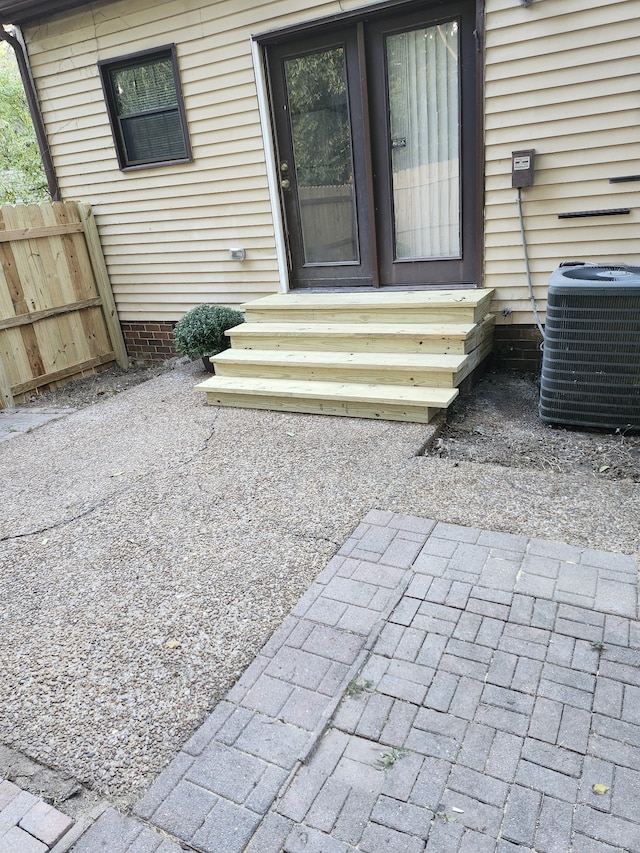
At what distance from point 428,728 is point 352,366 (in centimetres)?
270

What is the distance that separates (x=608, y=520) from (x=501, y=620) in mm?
874

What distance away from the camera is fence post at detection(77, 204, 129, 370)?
604 cm

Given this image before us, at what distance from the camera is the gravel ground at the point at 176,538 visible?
181cm

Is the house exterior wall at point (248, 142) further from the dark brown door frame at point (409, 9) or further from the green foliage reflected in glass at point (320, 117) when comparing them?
the green foliage reflected in glass at point (320, 117)

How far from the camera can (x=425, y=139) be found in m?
4.52

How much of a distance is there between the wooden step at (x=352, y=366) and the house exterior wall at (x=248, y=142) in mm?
1086

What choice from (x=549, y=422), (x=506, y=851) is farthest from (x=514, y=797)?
(x=549, y=422)

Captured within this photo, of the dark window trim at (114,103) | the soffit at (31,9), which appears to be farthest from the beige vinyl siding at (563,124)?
the soffit at (31,9)

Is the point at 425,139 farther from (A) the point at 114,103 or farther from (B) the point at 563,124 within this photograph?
(A) the point at 114,103

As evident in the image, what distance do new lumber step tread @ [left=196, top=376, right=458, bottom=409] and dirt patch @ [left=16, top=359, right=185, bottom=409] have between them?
155 centimetres

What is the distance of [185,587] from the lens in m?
2.37

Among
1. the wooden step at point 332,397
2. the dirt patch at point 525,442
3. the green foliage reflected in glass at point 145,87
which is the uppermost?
the green foliage reflected in glass at point 145,87

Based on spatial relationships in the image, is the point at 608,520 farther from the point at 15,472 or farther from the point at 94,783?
the point at 15,472

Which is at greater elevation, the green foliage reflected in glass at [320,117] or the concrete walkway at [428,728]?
the green foliage reflected in glass at [320,117]
